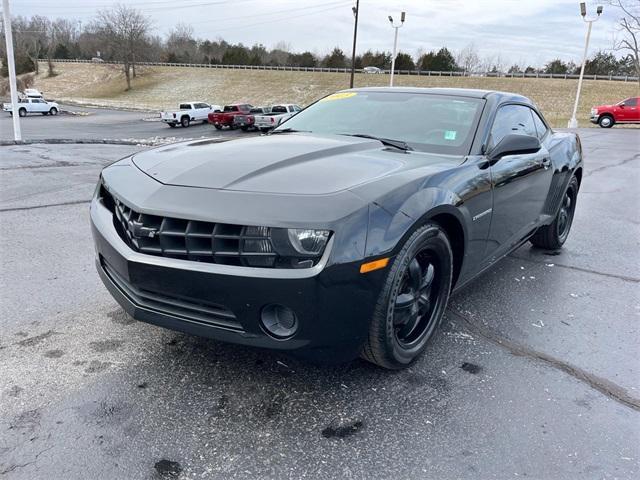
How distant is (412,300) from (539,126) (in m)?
3.03

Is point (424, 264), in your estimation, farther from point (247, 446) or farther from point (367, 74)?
point (367, 74)

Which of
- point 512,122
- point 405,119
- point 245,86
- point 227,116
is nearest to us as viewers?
point 405,119

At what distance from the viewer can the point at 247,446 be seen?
86.4 inches

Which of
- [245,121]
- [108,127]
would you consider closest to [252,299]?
[245,121]

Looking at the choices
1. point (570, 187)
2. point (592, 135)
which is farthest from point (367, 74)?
point (570, 187)

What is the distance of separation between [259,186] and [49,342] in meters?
1.67

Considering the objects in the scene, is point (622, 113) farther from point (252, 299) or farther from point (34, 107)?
point (34, 107)

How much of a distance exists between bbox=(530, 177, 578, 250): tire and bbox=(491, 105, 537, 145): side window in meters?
0.99

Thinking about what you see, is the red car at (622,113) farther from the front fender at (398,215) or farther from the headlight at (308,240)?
the headlight at (308,240)

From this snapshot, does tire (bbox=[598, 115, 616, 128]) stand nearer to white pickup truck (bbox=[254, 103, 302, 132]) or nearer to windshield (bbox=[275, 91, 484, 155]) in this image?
white pickup truck (bbox=[254, 103, 302, 132])

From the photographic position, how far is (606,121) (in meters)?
28.8

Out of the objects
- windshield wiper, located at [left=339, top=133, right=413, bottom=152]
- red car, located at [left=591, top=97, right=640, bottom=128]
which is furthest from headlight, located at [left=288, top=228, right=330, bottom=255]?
red car, located at [left=591, top=97, right=640, bottom=128]

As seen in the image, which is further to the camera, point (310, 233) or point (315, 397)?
point (315, 397)

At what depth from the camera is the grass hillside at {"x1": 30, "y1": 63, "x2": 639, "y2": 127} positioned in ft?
159
